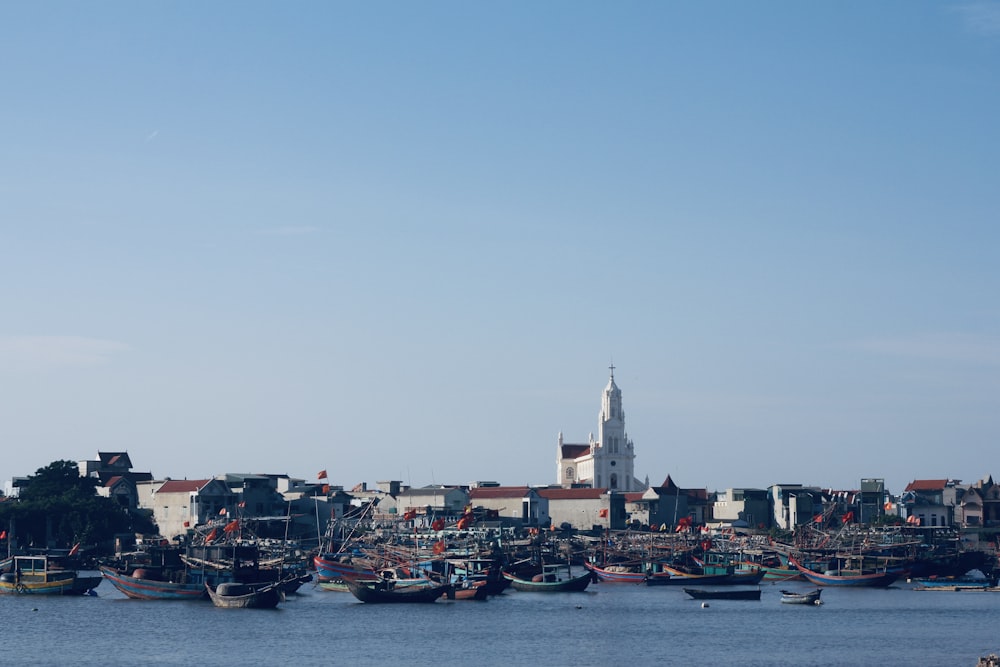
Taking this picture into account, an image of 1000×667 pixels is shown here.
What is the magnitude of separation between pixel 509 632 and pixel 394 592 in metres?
20.1

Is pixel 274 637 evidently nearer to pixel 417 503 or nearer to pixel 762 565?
pixel 762 565

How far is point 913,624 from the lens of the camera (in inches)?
3693

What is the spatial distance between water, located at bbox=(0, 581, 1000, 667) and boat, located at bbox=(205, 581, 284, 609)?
0.94 meters

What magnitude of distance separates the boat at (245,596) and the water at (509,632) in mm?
944

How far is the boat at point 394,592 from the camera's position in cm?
10694

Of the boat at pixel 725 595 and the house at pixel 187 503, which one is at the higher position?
the house at pixel 187 503

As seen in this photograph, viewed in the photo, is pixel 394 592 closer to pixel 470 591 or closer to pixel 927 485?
pixel 470 591

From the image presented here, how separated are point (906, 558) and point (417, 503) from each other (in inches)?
2987

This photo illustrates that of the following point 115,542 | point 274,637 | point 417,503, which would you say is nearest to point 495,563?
point 274,637

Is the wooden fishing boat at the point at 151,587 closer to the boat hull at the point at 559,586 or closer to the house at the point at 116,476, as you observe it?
the boat hull at the point at 559,586

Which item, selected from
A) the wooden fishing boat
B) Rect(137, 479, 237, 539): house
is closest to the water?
the wooden fishing boat

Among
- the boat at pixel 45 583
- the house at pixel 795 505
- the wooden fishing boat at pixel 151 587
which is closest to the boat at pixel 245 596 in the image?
the wooden fishing boat at pixel 151 587

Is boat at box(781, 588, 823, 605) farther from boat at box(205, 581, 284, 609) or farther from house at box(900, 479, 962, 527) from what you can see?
house at box(900, 479, 962, 527)

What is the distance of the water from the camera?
76.8 metres
